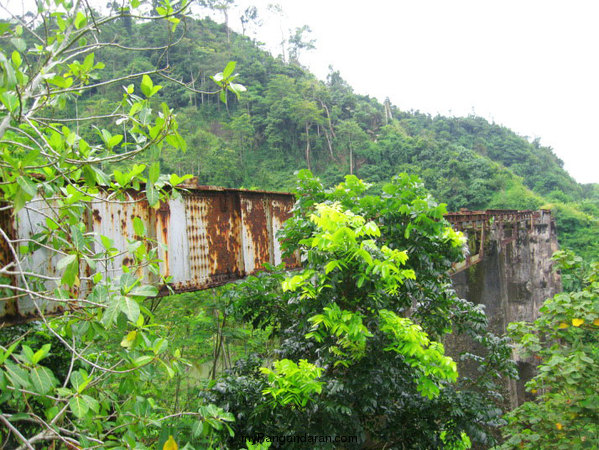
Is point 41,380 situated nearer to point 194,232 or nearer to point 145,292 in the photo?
point 145,292

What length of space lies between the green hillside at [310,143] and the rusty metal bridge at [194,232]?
29.1m

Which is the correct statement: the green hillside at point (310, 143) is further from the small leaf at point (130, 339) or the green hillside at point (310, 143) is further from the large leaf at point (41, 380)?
the large leaf at point (41, 380)

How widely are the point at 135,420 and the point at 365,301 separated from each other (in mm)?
2104

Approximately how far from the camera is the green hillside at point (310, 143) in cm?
3659

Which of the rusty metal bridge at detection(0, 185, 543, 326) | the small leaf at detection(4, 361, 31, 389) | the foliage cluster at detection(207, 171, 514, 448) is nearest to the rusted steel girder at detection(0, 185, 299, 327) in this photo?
the rusty metal bridge at detection(0, 185, 543, 326)

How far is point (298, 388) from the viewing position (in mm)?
3016

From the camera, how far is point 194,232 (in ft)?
13.8

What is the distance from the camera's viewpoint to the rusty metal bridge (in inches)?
112

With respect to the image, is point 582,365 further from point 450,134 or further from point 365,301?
point 450,134

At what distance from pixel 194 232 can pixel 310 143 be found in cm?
4317

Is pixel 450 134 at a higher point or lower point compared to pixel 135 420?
higher

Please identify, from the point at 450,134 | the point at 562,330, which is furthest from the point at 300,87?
the point at 562,330

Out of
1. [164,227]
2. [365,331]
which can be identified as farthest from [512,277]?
[164,227]

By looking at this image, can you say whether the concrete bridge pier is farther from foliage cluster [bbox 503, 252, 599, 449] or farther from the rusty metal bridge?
the rusty metal bridge
